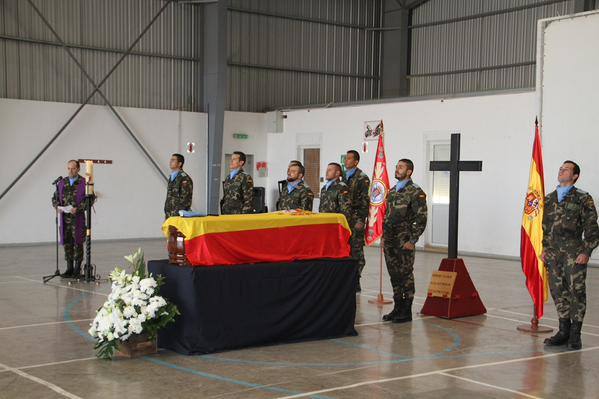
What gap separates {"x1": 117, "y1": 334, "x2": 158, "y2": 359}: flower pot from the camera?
688 centimetres

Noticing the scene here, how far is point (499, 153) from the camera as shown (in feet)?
53.5

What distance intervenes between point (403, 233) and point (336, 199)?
1.36 metres

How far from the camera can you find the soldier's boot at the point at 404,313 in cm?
884

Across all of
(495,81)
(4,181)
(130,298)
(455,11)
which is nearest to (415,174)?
(495,81)

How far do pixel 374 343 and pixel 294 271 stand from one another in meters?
1.01

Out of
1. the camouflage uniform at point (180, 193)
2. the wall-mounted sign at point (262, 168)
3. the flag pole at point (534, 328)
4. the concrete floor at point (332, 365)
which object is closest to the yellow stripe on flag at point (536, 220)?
the flag pole at point (534, 328)

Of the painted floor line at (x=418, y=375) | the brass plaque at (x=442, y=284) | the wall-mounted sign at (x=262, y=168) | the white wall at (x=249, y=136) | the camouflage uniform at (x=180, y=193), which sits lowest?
the painted floor line at (x=418, y=375)

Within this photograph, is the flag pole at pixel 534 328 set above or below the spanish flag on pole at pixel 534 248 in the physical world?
below

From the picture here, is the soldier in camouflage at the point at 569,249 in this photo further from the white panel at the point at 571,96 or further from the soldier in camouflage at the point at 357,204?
the white panel at the point at 571,96

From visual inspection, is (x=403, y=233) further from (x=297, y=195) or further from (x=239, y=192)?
(x=239, y=192)

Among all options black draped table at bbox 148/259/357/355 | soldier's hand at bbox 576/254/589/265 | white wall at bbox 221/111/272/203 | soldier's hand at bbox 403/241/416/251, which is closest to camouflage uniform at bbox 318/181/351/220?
soldier's hand at bbox 403/241/416/251

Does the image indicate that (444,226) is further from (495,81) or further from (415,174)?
(495,81)

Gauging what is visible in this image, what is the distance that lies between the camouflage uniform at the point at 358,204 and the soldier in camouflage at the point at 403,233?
1.66 metres

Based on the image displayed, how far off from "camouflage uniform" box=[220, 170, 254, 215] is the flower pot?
4.14 metres
